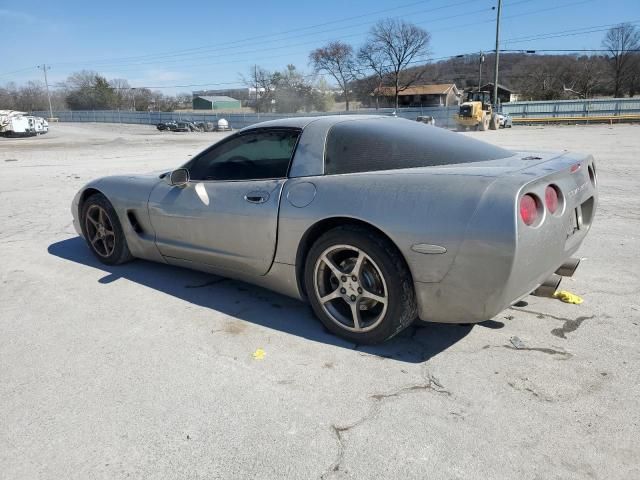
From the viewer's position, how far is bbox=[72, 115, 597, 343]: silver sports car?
247 centimetres

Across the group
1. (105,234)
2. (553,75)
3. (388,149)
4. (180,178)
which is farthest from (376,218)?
(553,75)

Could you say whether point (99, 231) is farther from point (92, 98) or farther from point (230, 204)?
point (92, 98)

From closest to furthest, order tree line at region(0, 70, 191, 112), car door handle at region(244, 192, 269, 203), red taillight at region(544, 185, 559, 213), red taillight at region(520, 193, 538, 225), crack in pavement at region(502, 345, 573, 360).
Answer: red taillight at region(520, 193, 538, 225) < red taillight at region(544, 185, 559, 213) < crack in pavement at region(502, 345, 573, 360) < car door handle at region(244, 192, 269, 203) < tree line at region(0, 70, 191, 112)

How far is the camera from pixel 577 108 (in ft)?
142

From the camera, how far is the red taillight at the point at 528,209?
7.98 feet

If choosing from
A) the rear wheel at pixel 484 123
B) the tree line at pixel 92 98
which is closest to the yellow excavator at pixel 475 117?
the rear wheel at pixel 484 123

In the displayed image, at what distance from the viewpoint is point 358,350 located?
295cm

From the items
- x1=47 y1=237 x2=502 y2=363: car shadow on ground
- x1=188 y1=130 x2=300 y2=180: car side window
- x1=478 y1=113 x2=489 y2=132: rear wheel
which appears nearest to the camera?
x1=47 y1=237 x2=502 y2=363: car shadow on ground

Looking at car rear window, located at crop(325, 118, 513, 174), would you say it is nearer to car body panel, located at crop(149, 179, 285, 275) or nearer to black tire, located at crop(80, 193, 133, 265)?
car body panel, located at crop(149, 179, 285, 275)

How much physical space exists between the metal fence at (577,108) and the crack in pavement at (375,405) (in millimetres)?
45822

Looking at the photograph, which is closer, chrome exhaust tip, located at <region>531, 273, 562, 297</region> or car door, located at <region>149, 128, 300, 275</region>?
chrome exhaust tip, located at <region>531, 273, 562, 297</region>

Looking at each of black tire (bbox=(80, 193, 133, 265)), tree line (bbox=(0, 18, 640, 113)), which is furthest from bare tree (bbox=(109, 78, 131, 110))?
black tire (bbox=(80, 193, 133, 265))

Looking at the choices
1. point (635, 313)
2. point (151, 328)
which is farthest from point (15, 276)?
point (635, 313)

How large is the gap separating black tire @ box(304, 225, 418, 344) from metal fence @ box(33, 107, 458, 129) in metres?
33.3
